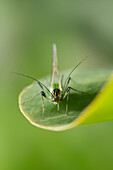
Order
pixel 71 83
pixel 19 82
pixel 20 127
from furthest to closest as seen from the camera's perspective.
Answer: pixel 19 82 < pixel 20 127 < pixel 71 83

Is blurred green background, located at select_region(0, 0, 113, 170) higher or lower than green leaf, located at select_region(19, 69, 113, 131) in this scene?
higher

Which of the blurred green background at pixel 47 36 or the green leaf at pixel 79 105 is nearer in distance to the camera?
the green leaf at pixel 79 105

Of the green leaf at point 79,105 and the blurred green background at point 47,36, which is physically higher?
the blurred green background at point 47,36

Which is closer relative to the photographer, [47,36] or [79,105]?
[79,105]

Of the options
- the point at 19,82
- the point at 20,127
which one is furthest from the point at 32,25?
the point at 20,127

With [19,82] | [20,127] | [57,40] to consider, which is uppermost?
[57,40]

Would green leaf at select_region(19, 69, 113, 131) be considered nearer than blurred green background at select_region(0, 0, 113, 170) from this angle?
Yes

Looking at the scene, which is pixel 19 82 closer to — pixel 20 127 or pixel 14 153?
pixel 20 127

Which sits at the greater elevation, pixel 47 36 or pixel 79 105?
pixel 47 36
